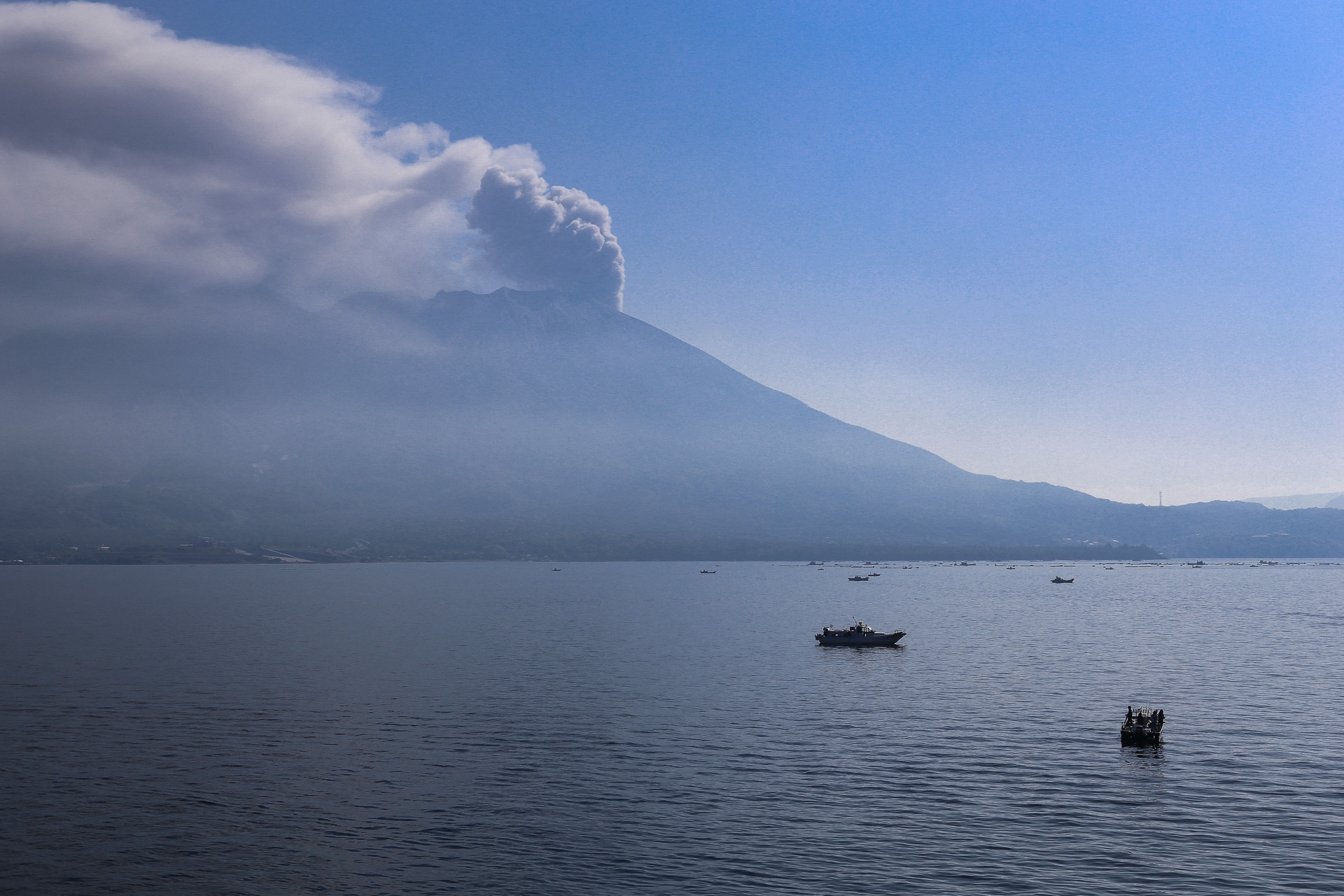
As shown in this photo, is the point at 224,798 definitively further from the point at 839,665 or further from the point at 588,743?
the point at 839,665

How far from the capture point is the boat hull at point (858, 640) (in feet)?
428

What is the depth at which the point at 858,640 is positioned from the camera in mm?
130375

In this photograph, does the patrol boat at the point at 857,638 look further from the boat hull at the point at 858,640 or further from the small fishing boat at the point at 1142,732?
the small fishing boat at the point at 1142,732

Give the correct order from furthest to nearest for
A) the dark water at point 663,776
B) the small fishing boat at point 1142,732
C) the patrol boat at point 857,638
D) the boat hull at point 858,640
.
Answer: the patrol boat at point 857,638, the boat hull at point 858,640, the small fishing boat at point 1142,732, the dark water at point 663,776

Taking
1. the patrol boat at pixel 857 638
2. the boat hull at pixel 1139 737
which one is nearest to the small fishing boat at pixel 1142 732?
the boat hull at pixel 1139 737

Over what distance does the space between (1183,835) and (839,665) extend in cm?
6596

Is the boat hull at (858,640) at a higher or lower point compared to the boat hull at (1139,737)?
lower

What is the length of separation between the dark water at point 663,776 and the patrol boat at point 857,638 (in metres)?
16.7

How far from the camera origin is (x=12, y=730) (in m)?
68.9

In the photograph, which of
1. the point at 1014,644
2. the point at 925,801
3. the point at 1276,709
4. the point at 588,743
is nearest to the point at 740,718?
the point at 588,743

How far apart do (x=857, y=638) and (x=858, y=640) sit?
49cm

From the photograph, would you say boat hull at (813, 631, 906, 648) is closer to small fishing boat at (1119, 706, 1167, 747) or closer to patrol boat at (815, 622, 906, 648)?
patrol boat at (815, 622, 906, 648)

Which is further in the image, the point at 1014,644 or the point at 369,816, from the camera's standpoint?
the point at 1014,644

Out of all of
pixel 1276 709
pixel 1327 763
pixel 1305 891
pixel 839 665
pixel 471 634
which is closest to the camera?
pixel 1305 891
